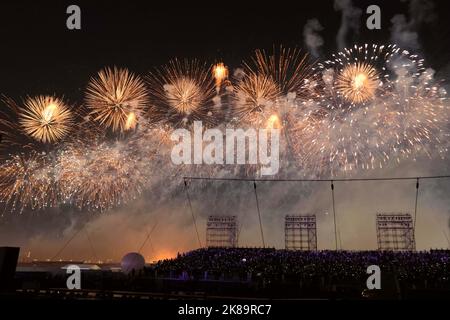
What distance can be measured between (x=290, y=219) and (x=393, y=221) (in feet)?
54.2

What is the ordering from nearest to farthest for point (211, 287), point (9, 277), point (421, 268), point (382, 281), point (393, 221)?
1. point (9, 277)
2. point (382, 281)
3. point (211, 287)
4. point (421, 268)
5. point (393, 221)

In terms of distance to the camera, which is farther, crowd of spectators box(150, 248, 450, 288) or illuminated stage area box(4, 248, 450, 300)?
crowd of spectators box(150, 248, 450, 288)

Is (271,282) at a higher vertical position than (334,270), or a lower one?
lower

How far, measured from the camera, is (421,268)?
35.4m

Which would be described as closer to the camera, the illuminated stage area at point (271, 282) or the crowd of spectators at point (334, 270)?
the illuminated stage area at point (271, 282)

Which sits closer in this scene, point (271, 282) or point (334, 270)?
point (271, 282)
